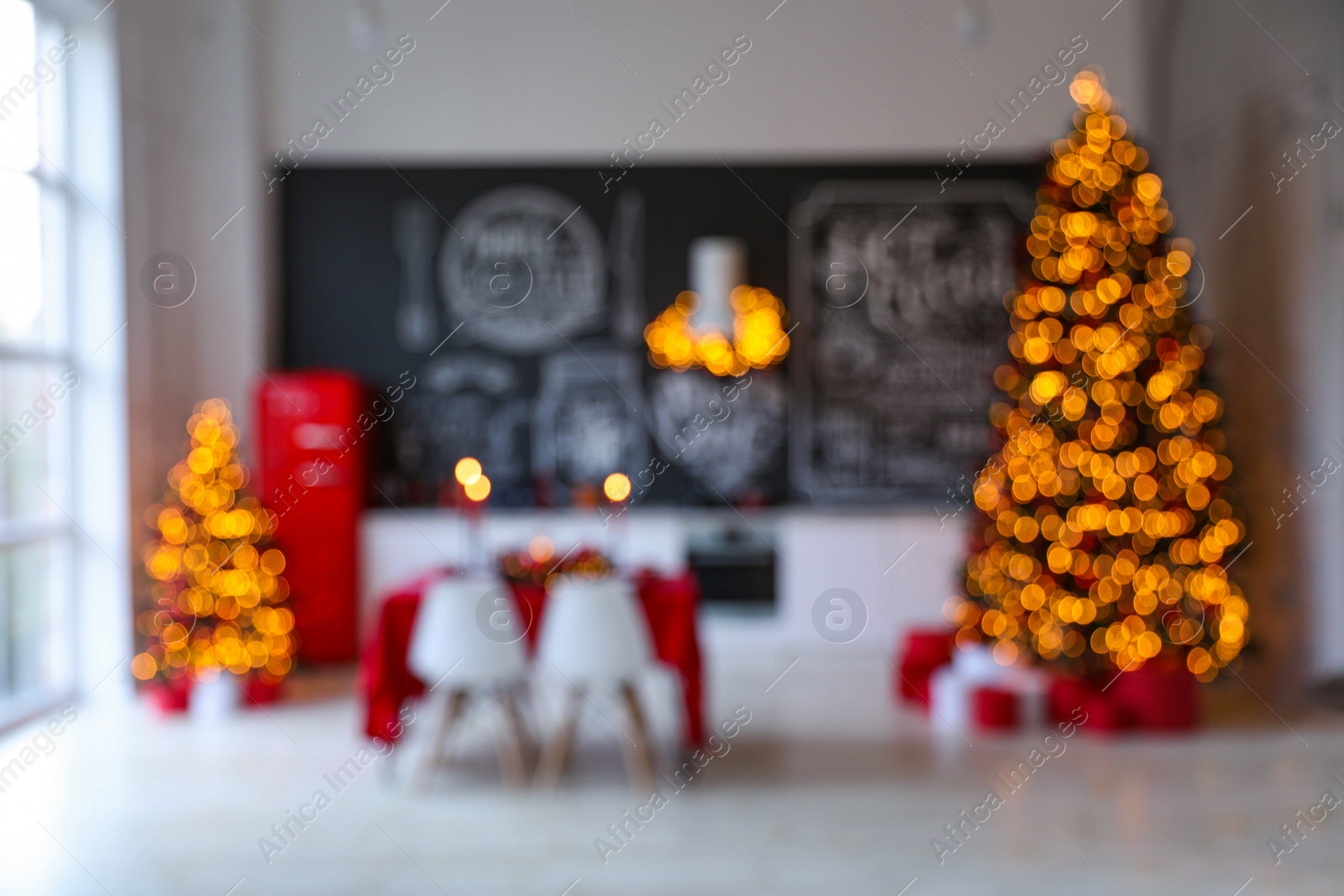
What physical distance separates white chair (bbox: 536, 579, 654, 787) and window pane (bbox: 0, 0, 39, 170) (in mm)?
3493

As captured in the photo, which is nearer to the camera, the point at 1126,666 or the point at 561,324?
the point at 1126,666

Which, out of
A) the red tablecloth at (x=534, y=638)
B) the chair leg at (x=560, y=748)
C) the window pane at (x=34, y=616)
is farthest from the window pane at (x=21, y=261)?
the chair leg at (x=560, y=748)

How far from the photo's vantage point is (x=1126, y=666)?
16.2 ft

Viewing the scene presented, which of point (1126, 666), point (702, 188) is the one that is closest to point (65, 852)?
point (1126, 666)

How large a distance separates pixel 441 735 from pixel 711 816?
1.16 metres

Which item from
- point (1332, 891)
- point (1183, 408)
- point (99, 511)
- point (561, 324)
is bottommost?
point (1332, 891)

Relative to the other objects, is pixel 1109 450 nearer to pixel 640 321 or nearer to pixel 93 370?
pixel 640 321

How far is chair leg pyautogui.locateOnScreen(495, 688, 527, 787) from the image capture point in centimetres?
407

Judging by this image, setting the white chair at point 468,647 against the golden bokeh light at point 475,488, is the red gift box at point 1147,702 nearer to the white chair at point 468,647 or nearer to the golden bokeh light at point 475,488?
the white chair at point 468,647

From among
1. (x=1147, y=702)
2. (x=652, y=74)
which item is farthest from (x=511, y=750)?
(x=652, y=74)

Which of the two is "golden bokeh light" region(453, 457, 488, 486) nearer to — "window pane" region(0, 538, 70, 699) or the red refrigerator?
the red refrigerator

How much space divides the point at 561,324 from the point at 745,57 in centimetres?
210

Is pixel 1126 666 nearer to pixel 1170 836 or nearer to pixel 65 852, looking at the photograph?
pixel 1170 836

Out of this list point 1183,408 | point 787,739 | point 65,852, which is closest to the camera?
point 65,852
